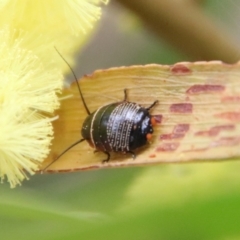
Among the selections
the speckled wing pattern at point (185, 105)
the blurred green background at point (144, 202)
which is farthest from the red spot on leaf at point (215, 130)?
the blurred green background at point (144, 202)

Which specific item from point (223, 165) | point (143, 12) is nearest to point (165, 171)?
point (223, 165)

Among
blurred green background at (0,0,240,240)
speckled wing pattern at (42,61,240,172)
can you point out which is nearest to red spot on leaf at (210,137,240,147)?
speckled wing pattern at (42,61,240,172)

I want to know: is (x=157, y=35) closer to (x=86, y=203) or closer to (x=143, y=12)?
(x=143, y=12)

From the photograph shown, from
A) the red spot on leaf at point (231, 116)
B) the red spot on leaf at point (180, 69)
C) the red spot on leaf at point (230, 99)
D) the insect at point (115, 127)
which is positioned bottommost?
the insect at point (115, 127)

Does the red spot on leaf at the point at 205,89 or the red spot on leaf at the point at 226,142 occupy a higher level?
the red spot on leaf at the point at 205,89

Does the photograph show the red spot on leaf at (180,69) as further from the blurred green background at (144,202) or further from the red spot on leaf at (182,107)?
the blurred green background at (144,202)

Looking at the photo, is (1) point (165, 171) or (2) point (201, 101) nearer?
(2) point (201, 101)

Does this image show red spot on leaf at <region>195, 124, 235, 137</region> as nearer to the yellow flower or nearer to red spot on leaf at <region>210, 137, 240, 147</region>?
red spot on leaf at <region>210, 137, 240, 147</region>
